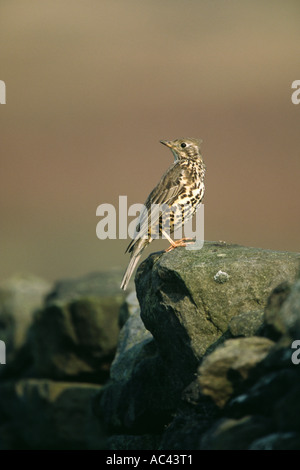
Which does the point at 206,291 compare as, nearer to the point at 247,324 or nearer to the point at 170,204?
the point at 247,324

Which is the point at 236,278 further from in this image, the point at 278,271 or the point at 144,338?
the point at 144,338

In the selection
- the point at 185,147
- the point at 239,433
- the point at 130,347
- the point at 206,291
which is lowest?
the point at 130,347

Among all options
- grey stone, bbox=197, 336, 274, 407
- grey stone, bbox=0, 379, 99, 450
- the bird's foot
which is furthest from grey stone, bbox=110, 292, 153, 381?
grey stone, bbox=0, 379, 99, 450

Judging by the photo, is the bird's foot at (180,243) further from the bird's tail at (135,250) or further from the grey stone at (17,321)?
the grey stone at (17,321)
